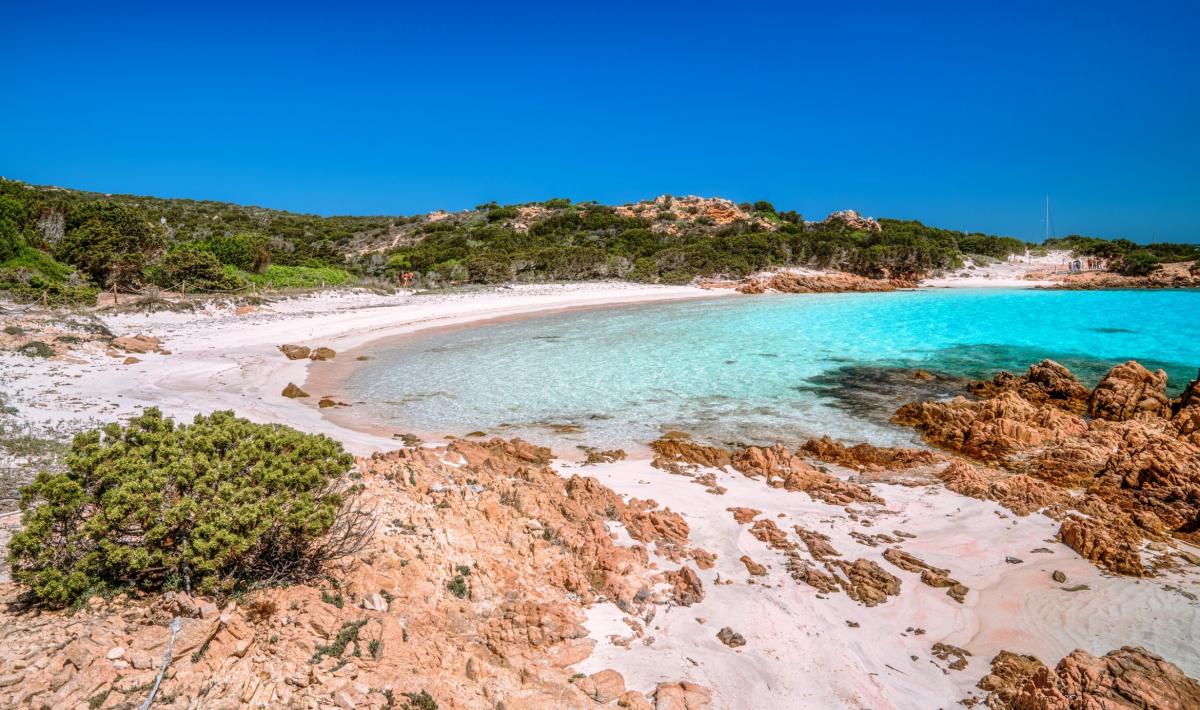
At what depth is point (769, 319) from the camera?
28.0 meters

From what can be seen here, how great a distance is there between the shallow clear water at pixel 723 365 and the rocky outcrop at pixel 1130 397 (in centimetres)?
303

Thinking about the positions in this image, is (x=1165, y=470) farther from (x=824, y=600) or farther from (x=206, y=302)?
(x=206, y=302)

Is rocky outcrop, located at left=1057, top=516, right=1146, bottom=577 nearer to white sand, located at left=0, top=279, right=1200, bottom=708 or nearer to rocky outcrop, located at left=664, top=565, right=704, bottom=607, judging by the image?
white sand, located at left=0, top=279, right=1200, bottom=708

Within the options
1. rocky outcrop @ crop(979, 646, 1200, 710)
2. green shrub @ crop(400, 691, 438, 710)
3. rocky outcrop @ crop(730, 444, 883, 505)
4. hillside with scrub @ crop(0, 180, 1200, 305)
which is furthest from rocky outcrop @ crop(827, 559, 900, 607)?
hillside with scrub @ crop(0, 180, 1200, 305)

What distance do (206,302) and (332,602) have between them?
74.4 feet

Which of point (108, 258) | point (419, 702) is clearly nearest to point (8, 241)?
point (108, 258)

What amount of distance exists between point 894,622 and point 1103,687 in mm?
1434

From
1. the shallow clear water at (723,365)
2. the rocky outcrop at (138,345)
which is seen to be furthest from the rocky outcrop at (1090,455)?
the rocky outcrop at (138,345)

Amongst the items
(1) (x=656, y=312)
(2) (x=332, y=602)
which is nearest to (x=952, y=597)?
(2) (x=332, y=602)

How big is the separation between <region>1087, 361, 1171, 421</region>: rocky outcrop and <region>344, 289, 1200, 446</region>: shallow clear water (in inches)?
119

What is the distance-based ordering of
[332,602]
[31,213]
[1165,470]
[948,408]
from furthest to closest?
[31,213] → [948,408] → [1165,470] → [332,602]

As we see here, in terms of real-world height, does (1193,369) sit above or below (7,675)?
below

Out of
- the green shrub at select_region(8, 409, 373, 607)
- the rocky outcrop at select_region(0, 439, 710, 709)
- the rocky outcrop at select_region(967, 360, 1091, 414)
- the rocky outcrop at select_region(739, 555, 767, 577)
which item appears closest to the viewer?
the rocky outcrop at select_region(0, 439, 710, 709)

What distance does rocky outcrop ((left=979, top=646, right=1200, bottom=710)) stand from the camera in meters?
3.43
